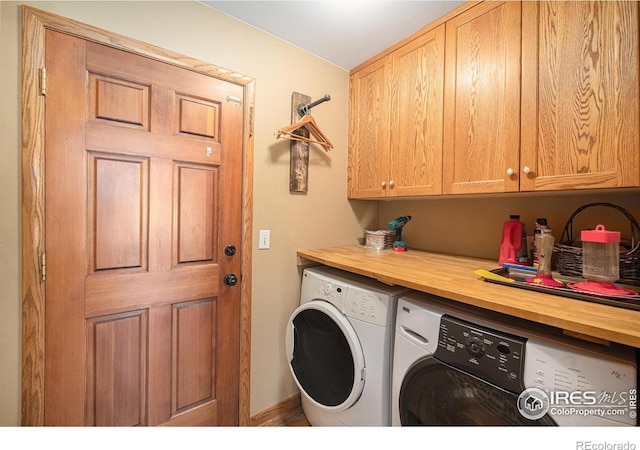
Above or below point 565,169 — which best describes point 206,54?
above

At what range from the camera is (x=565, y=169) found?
1.03 m

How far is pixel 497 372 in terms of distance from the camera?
2.68ft

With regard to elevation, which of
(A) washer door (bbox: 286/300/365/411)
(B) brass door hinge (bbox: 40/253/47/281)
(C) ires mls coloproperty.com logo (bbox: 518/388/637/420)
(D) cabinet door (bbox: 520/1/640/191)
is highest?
(D) cabinet door (bbox: 520/1/640/191)

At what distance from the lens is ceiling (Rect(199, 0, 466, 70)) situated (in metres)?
1.36

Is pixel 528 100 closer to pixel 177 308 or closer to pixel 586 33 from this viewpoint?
pixel 586 33

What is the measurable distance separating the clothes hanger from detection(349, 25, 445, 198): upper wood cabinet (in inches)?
12.0

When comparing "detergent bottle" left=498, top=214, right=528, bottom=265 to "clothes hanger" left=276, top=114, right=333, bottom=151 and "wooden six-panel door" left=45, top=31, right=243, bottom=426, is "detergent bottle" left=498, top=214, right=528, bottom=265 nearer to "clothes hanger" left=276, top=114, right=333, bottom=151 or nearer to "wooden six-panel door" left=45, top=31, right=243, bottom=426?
"clothes hanger" left=276, top=114, right=333, bottom=151

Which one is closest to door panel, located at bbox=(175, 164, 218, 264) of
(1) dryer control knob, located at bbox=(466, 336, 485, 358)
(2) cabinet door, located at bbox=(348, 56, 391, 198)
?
(2) cabinet door, located at bbox=(348, 56, 391, 198)

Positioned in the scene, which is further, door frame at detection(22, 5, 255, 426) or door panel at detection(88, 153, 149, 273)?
door panel at detection(88, 153, 149, 273)

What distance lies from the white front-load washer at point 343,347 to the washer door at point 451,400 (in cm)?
15

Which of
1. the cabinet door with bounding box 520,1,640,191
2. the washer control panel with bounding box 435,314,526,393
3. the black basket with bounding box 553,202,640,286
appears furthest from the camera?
the black basket with bounding box 553,202,640,286

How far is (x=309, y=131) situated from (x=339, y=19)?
2.01ft
